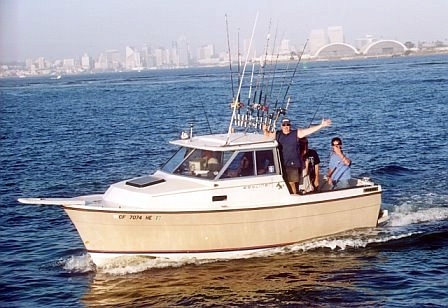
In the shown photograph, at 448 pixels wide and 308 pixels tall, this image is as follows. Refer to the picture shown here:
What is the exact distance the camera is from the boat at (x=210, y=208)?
648 inches

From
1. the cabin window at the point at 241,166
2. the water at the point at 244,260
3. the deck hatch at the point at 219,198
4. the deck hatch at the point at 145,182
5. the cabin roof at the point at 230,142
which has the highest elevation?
the cabin roof at the point at 230,142

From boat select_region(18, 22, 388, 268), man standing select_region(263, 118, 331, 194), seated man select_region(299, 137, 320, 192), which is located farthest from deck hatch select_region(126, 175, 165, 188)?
seated man select_region(299, 137, 320, 192)

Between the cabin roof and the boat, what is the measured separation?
23mm

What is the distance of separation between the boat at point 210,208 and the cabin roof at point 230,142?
23 millimetres

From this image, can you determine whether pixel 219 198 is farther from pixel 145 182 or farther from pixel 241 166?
pixel 145 182

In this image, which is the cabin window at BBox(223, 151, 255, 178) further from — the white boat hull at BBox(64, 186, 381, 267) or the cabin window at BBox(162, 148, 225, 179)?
the white boat hull at BBox(64, 186, 381, 267)

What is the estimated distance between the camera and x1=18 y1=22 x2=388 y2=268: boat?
16.5 metres

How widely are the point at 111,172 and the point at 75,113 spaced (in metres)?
40.8

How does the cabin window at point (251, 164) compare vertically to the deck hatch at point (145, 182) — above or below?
above

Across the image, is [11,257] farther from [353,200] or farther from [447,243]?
[447,243]

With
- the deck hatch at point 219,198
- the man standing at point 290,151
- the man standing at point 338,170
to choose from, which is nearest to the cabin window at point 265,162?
the man standing at point 290,151

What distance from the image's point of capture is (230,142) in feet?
57.7

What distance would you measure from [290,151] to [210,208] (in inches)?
105

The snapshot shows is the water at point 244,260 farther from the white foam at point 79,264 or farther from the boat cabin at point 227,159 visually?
the boat cabin at point 227,159
